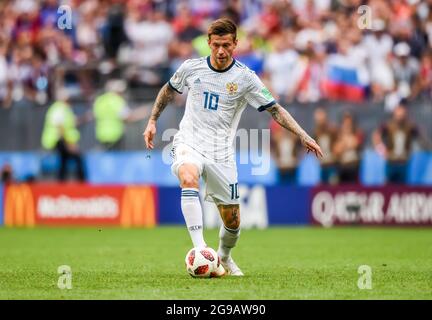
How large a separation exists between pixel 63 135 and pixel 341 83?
5.89 meters

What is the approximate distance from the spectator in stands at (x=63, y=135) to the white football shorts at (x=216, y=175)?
1141cm

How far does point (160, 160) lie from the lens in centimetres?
2227

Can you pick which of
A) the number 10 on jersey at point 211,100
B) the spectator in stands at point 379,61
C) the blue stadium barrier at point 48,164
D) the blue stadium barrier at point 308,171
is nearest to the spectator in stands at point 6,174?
the blue stadium barrier at point 48,164

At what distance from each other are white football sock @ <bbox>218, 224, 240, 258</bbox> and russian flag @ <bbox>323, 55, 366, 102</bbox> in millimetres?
10703

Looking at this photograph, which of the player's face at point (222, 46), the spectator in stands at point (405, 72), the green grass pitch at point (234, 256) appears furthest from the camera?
the spectator in stands at point (405, 72)

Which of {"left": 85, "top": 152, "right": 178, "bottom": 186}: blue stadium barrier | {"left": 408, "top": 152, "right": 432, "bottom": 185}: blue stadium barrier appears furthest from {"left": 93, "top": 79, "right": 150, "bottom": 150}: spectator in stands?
{"left": 408, "top": 152, "right": 432, "bottom": 185}: blue stadium barrier

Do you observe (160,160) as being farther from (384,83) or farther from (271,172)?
(384,83)

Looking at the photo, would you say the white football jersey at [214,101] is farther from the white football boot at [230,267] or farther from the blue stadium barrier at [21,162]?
the blue stadium barrier at [21,162]

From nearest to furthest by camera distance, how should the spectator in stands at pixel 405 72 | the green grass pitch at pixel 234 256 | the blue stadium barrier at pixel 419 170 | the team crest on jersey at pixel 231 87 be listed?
the green grass pitch at pixel 234 256 < the team crest on jersey at pixel 231 87 < the blue stadium barrier at pixel 419 170 < the spectator in stands at pixel 405 72

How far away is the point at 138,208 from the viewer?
2233 centimetres

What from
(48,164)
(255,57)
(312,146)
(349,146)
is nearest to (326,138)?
(349,146)

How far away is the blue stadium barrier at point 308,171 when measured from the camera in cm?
2216

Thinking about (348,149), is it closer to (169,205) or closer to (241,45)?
(241,45)
